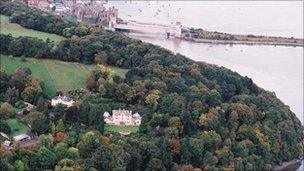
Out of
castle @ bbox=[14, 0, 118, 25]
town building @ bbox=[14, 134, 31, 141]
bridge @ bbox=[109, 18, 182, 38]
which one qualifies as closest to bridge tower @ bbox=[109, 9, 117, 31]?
bridge @ bbox=[109, 18, 182, 38]

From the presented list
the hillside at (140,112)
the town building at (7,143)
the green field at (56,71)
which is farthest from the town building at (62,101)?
the town building at (7,143)

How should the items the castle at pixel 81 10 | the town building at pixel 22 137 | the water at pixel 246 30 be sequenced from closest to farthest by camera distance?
1. the town building at pixel 22 137
2. the water at pixel 246 30
3. the castle at pixel 81 10

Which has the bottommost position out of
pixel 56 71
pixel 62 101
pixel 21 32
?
pixel 62 101

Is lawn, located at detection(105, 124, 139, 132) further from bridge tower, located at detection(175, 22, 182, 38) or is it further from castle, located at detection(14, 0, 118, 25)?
castle, located at detection(14, 0, 118, 25)

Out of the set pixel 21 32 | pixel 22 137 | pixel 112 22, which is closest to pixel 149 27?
pixel 112 22

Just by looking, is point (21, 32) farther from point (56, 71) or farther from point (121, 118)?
point (121, 118)

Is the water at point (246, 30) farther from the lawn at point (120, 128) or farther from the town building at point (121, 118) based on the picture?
the lawn at point (120, 128)
